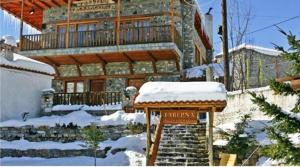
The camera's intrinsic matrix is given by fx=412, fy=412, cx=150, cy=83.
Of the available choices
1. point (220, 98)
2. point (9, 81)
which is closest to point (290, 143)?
point (220, 98)

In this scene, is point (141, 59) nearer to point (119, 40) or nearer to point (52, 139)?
point (119, 40)

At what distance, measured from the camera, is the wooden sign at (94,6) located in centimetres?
2075

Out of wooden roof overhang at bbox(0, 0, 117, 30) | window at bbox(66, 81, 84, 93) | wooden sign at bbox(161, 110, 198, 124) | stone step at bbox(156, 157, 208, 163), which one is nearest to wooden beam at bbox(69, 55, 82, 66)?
window at bbox(66, 81, 84, 93)

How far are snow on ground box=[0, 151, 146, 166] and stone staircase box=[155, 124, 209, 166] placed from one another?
773 mm

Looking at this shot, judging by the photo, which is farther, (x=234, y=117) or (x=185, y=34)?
(x=185, y=34)

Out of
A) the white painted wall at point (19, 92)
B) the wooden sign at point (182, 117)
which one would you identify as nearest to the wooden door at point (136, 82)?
the white painted wall at point (19, 92)

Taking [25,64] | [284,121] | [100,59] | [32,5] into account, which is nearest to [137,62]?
[100,59]

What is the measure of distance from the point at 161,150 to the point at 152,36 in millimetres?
7807

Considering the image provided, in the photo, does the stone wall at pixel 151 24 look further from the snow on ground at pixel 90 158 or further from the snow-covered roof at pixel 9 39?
the snow on ground at pixel 90 158

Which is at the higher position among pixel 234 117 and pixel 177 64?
pixel 177 64

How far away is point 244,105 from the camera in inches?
583

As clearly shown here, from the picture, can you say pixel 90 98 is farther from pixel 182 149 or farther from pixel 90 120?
pixel 182 149

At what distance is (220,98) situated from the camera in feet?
30.8

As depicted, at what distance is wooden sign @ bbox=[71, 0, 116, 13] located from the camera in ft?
68.1
